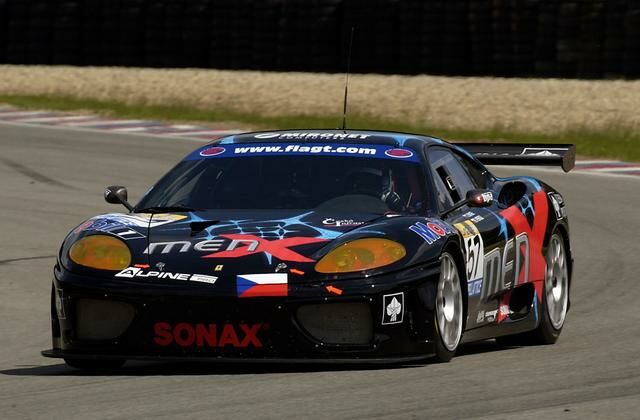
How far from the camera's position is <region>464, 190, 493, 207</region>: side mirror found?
7.25 metres

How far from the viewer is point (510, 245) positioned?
7703 millimetres

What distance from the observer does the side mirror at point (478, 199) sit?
7250mm

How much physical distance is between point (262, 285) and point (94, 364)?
3.05 ft

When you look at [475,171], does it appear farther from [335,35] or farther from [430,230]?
[335,35]

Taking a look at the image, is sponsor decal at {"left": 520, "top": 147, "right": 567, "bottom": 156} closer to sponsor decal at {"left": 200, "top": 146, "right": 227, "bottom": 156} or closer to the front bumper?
sponsor decal at {"left": 200, "top": 146, "right": 227, "bottom": 156}

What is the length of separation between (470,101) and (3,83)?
8.78 m

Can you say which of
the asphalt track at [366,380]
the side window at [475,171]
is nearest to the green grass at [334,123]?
the asphalt track at [366,380]

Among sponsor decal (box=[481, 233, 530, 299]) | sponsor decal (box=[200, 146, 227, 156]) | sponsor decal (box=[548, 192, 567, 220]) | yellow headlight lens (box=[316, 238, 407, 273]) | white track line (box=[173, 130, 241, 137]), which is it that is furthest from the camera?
white track line (box=[173, 130, 241, 137])

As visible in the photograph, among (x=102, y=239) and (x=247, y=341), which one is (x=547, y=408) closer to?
(x=247, y=341)

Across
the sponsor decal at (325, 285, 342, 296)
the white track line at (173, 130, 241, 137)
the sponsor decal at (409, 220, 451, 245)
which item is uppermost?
the sponsor decal at (409, 220, 451, 245)

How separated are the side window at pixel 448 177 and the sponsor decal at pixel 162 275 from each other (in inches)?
55.2

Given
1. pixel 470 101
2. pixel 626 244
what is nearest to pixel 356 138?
pixel 626 244

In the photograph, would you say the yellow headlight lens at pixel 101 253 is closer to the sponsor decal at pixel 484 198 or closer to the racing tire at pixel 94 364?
the racing tire at pixel 94 364

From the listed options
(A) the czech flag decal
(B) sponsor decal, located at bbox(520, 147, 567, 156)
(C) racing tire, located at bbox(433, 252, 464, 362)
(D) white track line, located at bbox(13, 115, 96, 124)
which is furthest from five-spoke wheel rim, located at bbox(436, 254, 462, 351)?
(D) white track line, located at bbox(13, 115, 96, 124)
